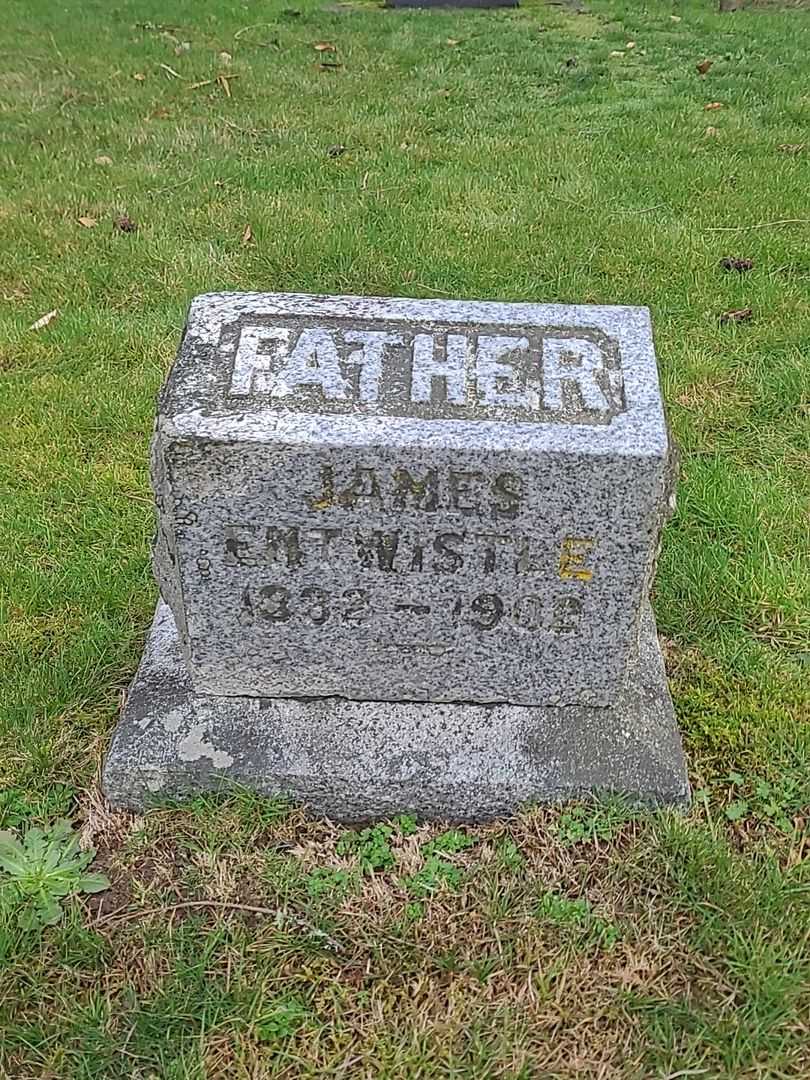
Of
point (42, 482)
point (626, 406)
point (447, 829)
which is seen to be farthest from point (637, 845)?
point (42, 482)

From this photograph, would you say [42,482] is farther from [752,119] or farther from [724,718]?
[752,119]

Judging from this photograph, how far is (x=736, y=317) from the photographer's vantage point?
12.7 ft

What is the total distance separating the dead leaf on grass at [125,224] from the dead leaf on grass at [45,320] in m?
0.71

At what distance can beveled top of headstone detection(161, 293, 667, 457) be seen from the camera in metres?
1.83

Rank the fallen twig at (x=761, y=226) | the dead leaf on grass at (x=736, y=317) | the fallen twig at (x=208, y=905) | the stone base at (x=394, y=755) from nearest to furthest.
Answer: the fallen twig at (x=208, y=905) < the stone base at (x=394, y=755) < the dead leaf on grass at (x=736, y=317) < the fallen twig at (x=761, y=226)

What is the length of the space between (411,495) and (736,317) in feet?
8.03

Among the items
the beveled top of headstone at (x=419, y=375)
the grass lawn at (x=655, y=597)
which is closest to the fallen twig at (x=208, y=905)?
the grass lawn at (x=655, y=597)

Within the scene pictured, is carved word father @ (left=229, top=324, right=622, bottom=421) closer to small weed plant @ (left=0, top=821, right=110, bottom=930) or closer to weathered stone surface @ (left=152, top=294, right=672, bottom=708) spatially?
weathered stone surface @ (left=152, top=294, right=672, bottom=708)

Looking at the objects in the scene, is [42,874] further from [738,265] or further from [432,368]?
[738,265]

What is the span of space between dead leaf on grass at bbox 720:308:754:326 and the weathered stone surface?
1957mm

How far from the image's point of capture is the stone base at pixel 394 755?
2131 mm

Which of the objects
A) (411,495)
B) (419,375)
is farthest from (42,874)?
(419,375)

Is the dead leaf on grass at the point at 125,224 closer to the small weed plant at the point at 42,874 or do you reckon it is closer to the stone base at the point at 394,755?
the stone base at the point at 394,755

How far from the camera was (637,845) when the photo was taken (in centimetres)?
206
